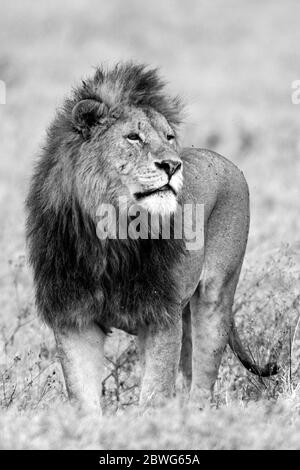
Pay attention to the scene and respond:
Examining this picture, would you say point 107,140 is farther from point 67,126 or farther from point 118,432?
point 118,432

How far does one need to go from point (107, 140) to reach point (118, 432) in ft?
4.98

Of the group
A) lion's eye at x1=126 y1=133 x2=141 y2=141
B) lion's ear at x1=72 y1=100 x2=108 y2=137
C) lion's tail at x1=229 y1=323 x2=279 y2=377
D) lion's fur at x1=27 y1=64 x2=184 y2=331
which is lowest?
lion's tail at x1=229 y1=323 x2=279 y2=377

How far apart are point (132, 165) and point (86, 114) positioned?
38cm

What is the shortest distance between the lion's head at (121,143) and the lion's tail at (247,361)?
138cm

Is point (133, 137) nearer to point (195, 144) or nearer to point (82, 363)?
point (82, 363)

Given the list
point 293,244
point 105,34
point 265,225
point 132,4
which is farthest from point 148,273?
point 132,4

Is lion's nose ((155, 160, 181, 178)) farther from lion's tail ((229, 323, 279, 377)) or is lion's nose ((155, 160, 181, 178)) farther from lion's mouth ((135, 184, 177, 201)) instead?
lion's tail ((229, 323, 279, 377))

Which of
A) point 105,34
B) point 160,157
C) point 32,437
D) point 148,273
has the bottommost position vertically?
point 32,437

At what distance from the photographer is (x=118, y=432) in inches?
188

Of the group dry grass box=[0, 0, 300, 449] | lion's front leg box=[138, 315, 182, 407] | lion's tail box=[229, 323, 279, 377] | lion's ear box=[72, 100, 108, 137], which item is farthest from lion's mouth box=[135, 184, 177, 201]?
lion's tail box=[229, 323, 279, 377]

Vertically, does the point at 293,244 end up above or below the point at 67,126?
below

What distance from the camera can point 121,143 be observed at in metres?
5.59

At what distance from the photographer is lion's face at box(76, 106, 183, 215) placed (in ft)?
17.8

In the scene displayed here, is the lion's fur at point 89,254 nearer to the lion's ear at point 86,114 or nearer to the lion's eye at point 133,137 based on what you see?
the lion's ear at point 86,114
